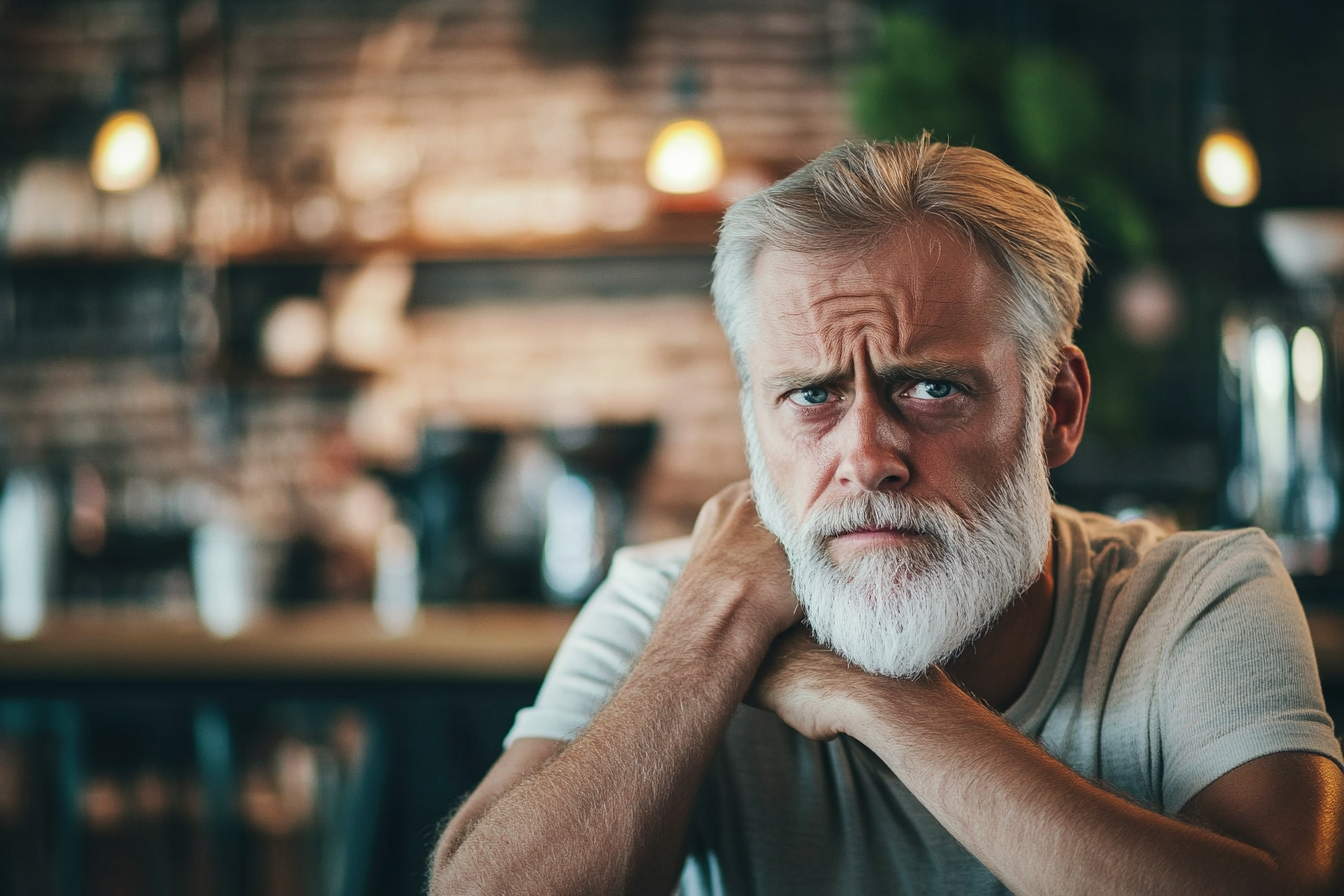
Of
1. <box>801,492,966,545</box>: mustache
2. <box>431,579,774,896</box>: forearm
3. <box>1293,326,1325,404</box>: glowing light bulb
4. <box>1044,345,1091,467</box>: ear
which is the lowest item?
<box>431,579,774,896</box>: forearm

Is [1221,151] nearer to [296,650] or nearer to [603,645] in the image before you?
[603,645]

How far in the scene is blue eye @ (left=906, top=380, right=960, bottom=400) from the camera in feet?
3.77

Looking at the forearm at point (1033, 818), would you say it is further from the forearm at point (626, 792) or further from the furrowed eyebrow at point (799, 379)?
the furrowed eyebrow at point (799, 379)

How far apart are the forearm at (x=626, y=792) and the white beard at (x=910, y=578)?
9 centimetres

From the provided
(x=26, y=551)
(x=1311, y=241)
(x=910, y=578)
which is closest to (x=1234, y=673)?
(x=910, y=578)

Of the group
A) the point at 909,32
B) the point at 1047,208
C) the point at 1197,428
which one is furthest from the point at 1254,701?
the point at 1197,428

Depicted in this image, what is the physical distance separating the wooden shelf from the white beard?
1.29 metres

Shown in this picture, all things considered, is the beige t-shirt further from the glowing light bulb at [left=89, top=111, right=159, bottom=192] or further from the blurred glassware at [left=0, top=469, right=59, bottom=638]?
the glowing light bulb at [left=89, top=111, right=159, bottom=192]

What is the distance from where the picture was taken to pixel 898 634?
3.64 feet

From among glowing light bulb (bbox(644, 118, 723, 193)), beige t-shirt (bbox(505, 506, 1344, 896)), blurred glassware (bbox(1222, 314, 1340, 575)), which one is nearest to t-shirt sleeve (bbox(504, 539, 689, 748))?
beige t-shirt (bbox(505, 506, 1344, 896))

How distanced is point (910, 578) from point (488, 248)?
7.98ft

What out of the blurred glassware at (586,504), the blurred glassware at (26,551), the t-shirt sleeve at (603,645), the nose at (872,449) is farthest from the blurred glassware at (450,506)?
the nose at (872,449)

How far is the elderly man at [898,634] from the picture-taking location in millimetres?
1057

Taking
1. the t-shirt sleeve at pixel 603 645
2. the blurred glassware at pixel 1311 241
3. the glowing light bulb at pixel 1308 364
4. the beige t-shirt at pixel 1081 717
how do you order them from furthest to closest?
the blurred glassware at pixel 1311 241
the glowing light bulb at pixel 1308 364
the t-shirt sleeve at pixel 603 645
the beige t-shirt at pixel 1081 717
